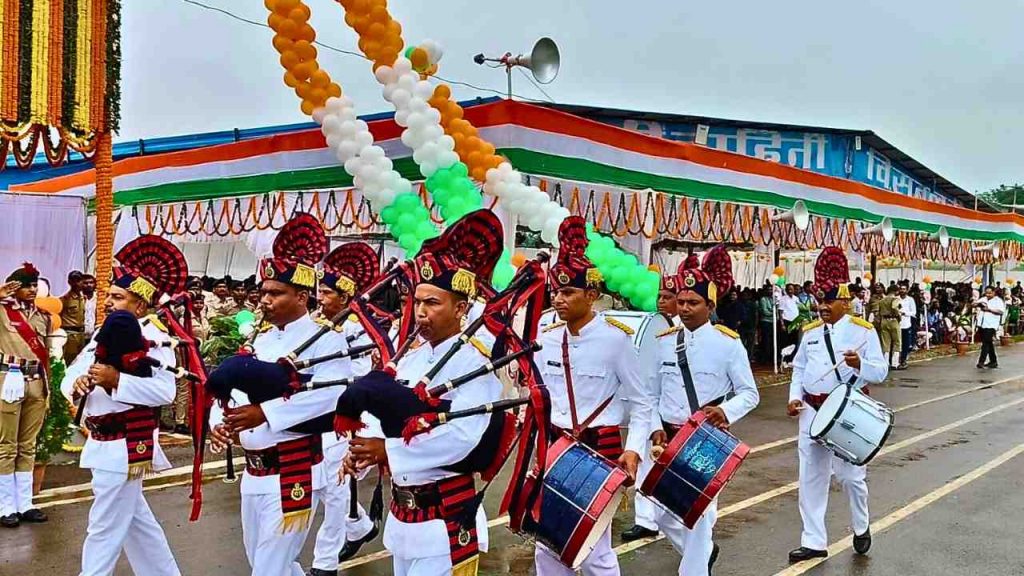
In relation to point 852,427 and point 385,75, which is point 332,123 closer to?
point 385,75

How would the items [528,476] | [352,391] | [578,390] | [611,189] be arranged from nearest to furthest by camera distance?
[352,391] < [528,476] < [578,390] < [611,189]

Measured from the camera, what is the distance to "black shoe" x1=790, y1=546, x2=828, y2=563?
597 centimetres

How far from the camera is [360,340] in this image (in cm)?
681

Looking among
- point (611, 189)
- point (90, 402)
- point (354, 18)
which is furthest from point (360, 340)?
point (611, 189)

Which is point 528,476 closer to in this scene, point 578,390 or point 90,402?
point 578,390

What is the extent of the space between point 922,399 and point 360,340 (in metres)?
10.7

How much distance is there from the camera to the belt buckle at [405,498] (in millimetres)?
3363

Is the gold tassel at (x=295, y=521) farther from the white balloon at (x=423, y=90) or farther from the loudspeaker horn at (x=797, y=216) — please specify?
the loudspeaker horn at (x=797, y=216)

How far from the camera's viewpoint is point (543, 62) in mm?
11172

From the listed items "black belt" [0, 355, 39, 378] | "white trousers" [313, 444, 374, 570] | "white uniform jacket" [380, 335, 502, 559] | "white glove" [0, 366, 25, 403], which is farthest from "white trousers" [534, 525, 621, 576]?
"black belt" [0, 355, 39, 378]

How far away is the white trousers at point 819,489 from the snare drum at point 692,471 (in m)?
1.39

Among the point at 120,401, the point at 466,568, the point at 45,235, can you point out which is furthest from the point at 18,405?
the point at 45,235

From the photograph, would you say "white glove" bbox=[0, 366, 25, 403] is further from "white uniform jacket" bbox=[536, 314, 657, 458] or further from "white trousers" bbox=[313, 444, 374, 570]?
"white uniform jacket" bbox=[536, 314, 657, 458]

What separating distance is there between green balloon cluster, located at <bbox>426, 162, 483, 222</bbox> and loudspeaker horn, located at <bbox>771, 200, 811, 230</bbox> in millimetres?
7134
